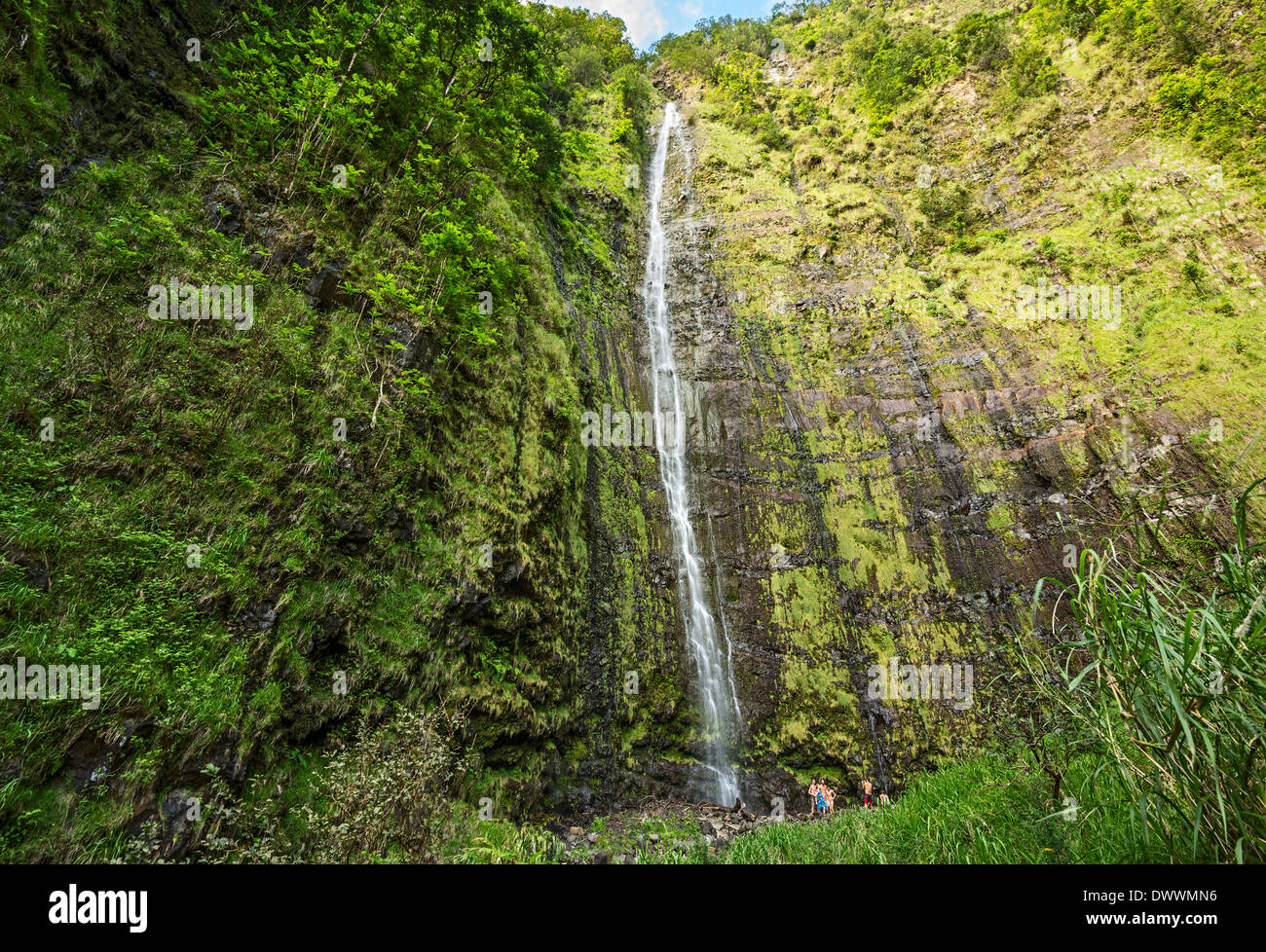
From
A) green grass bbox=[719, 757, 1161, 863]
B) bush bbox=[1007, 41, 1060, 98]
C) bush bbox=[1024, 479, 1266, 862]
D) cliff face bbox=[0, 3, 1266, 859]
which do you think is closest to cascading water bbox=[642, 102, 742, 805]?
cliff face bbox=[0, 3, 1266, 859]

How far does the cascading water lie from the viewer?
13086mm

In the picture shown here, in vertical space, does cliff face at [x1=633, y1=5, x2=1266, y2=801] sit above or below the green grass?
above

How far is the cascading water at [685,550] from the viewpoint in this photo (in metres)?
13.1

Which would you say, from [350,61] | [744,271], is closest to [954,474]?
[744,271]

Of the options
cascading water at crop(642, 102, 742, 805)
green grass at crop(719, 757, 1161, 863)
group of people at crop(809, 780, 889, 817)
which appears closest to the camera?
green grass at crop(719, 757, 1161, 863)

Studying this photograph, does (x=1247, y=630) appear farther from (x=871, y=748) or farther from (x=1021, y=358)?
(x=1021, y=358)

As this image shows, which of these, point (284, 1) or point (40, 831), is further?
point (284, 1)

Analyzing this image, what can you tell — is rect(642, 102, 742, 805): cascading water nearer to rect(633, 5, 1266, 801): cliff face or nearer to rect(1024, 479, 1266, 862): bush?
rect(633, 5, 1266, 801): cliff face

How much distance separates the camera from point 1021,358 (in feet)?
48.7

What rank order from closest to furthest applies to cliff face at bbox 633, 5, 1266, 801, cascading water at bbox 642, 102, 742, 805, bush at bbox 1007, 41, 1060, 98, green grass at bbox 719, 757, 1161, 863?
green grass at bbox 719, 757, 1161, 863 → cliff face at bbox 633, 5, 1266, 801 → cascading water at bbox 642, 102, 742, 805 → bush at bbox 1007, 41, 1060, 98

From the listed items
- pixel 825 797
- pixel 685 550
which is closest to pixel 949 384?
pixel 685 550

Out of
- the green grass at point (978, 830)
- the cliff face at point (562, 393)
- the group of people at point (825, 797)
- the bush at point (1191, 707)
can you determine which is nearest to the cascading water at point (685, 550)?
the cliff face at point (562, 393)

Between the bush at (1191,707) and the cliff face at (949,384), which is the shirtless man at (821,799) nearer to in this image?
the cliff face at (949,384)
